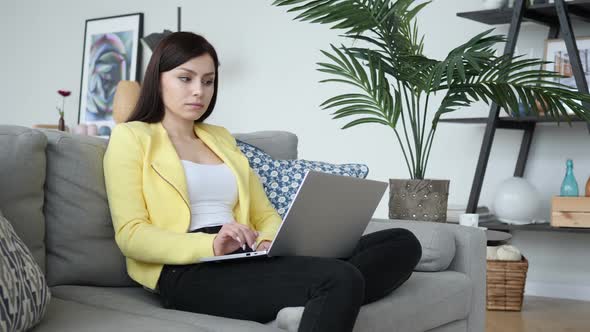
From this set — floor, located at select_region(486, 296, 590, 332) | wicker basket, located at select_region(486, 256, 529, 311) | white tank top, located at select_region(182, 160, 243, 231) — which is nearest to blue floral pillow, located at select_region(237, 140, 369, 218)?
white tank top, located at select_region(182, 160, 243, 231)

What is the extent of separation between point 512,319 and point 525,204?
597 millimetres

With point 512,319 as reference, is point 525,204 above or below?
above

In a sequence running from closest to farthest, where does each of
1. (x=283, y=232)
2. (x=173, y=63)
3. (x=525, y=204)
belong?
1. (x=283, y=232)
2. (x=173, y=63)
3. (x=525, y=204)

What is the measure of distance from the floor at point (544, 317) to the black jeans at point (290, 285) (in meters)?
1.51

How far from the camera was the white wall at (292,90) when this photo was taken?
4059mm

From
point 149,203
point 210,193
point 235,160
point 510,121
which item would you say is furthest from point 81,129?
point 149,203

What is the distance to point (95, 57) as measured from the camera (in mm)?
5762

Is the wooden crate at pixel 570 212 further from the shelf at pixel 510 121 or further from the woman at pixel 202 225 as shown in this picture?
the woman at pixel 202 225

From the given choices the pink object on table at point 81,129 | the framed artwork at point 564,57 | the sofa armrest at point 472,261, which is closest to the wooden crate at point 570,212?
the framed artwork at point 564,57

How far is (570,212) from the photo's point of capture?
12.1 ft

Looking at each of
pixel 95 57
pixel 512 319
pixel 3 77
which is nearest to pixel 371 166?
pixel 512 319

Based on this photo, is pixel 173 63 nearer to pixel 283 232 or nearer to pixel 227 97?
pixel 283 232

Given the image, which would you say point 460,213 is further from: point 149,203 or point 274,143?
point 149,203

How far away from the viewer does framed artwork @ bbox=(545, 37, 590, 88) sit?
3764mm
